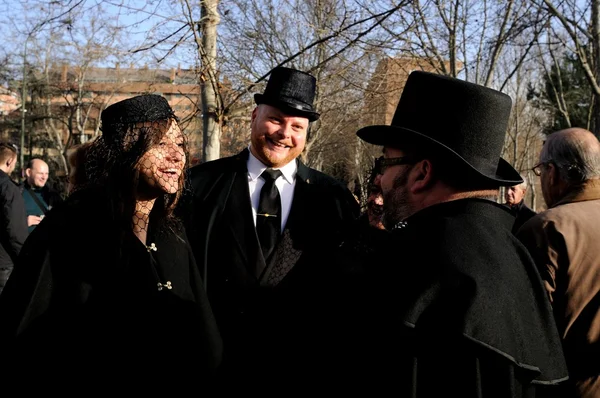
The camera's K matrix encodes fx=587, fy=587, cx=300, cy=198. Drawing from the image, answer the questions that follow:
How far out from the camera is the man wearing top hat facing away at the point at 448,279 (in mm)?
1665

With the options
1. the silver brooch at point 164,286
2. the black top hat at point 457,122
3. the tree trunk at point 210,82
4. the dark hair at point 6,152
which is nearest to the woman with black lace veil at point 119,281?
the silver brooch at point 164,286

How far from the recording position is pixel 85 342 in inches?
90.8

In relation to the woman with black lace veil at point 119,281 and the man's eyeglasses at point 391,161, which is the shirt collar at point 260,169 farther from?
the man's eyeglasses at point 391,161

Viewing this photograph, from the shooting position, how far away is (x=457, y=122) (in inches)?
79.5

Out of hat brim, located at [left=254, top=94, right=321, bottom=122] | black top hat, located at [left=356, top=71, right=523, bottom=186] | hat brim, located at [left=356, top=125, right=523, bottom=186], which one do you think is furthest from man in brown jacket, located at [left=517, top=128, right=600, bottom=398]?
hat brim, located at [left=254, top=94, right=321, bottom=122]

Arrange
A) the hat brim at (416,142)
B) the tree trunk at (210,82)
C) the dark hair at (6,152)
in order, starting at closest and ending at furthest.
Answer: the hat brim at (416,142), the tree trunk at (210,82), the dark hair at (6,152)

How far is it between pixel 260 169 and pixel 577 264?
73.8 inches

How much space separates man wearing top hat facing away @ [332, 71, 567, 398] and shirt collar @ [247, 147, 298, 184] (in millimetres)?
1610

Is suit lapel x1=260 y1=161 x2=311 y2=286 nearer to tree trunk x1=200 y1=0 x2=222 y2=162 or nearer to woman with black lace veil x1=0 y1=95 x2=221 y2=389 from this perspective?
woman with black lace veil x1=0 y1=95 x2=221 y2=389

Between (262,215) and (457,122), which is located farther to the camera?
(262,215)

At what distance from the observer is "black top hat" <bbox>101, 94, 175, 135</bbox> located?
103 inches

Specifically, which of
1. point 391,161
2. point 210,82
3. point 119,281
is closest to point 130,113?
point 119,281

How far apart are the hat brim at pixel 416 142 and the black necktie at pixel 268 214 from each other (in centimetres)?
131

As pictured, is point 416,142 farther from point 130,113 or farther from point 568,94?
point 568,94
